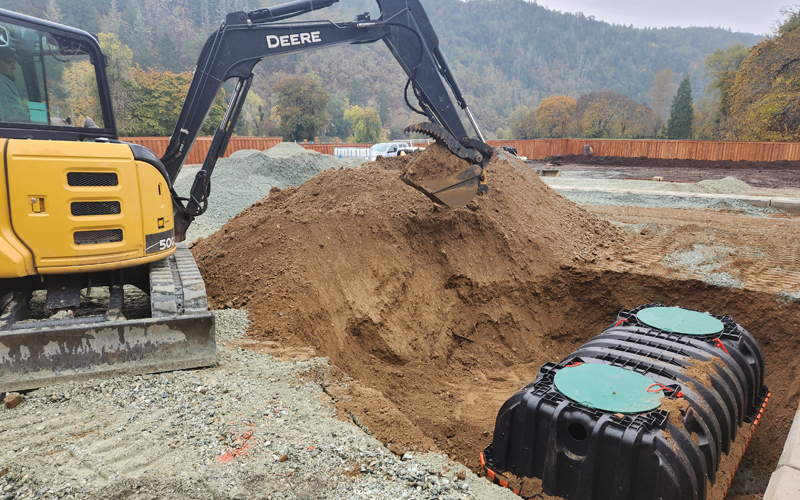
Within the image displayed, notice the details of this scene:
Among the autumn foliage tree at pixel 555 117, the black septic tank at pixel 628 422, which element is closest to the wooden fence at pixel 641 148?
the black septic tank at pixel 628 422

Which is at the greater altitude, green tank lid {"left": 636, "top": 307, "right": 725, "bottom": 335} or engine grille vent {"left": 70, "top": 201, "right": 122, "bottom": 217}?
engine grille vent {"left": 70, "top": 201, "right": 122, "bottom": 217}

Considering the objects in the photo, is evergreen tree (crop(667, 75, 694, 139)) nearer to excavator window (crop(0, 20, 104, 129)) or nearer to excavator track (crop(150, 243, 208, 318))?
excavator track (crop(150, 243, 208, 318))

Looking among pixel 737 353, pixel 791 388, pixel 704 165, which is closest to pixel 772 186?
pixel 704 165

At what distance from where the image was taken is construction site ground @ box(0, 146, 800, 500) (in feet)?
9.75

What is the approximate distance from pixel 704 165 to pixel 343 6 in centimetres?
15855

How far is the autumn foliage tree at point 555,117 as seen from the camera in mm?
64062

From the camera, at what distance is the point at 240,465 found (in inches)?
116

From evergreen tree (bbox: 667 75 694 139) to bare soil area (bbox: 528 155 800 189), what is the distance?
2559 centimetres

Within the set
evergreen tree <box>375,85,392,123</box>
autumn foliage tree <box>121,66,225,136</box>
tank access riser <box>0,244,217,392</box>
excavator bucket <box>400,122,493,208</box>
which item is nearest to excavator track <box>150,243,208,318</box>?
tank access riser <box>0,244,217,392</box>

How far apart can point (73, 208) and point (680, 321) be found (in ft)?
17.6

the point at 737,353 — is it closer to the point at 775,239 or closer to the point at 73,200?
the point at 775,239

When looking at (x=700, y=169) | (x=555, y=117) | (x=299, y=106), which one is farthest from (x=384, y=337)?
(x=555, y=117)

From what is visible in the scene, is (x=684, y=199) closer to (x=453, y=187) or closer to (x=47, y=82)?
(x=453, y=187)

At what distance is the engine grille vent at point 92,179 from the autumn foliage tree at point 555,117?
64462 mm
